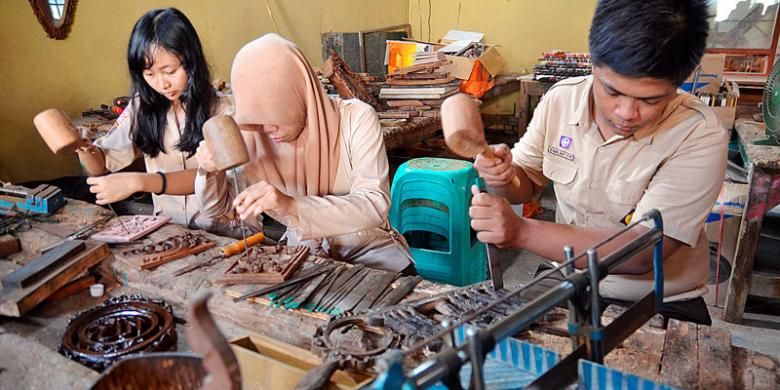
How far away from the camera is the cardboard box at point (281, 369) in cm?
136

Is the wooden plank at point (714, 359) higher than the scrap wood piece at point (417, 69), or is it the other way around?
the scrap wood piece at point (417, 69)

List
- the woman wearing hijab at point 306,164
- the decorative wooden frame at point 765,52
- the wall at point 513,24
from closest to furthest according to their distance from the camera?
the woman wearing hijab at point 306,164
the decorative wooden frame at point 765,52
the wall at point 513,24

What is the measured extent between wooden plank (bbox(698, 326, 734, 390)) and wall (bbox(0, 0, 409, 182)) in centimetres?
457

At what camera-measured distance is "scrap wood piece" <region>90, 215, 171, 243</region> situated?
2.27m

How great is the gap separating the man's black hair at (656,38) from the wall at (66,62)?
4146 millimetres

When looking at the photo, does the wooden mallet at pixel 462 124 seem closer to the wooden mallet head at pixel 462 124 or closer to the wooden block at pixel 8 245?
the wooden mallet head at pixel 462 124

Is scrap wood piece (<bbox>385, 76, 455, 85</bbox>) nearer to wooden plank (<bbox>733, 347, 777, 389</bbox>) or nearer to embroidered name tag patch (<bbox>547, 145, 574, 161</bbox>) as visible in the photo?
embroidered name tag patch (<bbox>547, 145, 574, 161</bbox>)

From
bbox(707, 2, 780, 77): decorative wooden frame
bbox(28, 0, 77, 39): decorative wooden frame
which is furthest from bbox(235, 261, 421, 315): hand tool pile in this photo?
bbox(707, 2, 780, 77): decorative wooden frame

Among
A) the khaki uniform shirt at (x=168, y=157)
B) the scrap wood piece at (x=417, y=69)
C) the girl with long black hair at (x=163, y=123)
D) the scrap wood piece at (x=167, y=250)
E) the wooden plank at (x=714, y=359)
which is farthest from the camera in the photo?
the scrap wood piece at (x=417, y=69)

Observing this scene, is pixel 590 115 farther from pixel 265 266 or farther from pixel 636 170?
pixel 265 266

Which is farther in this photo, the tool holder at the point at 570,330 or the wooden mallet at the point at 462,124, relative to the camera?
the wooden mallet at the point at 462,124

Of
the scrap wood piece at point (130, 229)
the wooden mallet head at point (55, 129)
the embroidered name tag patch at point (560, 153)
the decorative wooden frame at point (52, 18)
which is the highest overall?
the decorative wooden frame at point (52, 18)

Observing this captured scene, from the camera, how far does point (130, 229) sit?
239 cm

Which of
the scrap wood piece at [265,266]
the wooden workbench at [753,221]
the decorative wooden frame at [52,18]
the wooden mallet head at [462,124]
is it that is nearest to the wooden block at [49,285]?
the scrap wood piece at [265,266]
